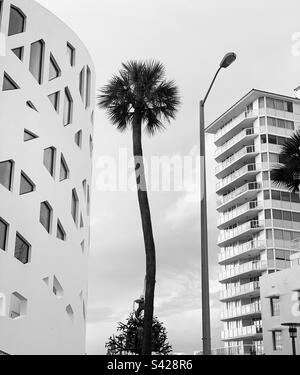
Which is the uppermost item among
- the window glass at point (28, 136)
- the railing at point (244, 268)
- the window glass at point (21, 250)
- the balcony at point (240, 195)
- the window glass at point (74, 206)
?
the balcony at point (240, 195)

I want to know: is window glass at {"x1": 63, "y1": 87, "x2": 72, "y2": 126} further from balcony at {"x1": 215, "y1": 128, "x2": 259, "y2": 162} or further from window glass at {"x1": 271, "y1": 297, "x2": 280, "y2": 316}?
balcony at {"x1": 215, "y1": 128, "x2": 259, "y2": 162}

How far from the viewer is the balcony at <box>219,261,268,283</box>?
68.1 m

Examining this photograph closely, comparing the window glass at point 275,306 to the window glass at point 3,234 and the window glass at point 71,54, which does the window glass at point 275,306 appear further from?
the window glass at point 3,234

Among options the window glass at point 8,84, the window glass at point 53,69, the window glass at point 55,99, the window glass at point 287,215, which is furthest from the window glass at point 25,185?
the window glass at point 287,215

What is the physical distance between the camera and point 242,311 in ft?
222

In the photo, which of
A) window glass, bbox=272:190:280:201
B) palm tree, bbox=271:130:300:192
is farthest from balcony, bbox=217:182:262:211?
palm tree, bbox=271:130:300:192

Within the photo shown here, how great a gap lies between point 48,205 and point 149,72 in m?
7.78

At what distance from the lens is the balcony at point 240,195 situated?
237 feet

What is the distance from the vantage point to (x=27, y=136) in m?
26.1

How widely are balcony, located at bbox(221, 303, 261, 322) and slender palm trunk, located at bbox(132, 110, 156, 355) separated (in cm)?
4164

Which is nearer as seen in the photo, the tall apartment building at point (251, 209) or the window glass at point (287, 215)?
the tall apartment building at point (251, 209)

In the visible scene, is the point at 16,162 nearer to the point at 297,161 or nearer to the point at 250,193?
the point at 297,161

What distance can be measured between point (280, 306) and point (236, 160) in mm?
32266

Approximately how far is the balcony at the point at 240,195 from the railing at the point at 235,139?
19.6ft
